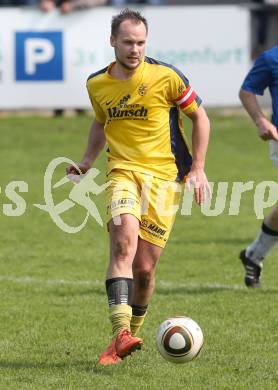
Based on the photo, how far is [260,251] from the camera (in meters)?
9.27

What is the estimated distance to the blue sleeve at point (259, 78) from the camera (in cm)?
880

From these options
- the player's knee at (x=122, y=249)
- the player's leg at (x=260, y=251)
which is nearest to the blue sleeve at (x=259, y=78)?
the player's leg at (x=260, y=251)

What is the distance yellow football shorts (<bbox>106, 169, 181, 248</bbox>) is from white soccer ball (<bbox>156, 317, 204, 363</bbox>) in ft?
2.01

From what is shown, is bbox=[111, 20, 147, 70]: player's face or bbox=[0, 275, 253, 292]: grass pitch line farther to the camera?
bbox=[0, 275, 253, 292]: grass pitch line

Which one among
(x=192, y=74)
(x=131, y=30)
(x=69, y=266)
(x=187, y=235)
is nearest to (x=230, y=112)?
(x=192, y=74)

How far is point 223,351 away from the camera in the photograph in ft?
23.1

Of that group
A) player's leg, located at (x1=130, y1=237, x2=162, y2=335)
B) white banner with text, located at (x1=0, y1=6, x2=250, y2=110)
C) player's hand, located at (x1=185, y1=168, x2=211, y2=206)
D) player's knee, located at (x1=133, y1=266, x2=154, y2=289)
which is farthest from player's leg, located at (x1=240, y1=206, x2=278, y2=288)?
white banner with text, located at (x1=0, y1=6, x2=250, y2=110)

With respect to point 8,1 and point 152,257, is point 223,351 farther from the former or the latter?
point 8,1

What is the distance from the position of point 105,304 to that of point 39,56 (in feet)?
35.1

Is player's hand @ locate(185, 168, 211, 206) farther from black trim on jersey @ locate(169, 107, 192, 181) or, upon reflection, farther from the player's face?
the player's face

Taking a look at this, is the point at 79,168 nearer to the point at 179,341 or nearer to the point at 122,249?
the point at 122,249

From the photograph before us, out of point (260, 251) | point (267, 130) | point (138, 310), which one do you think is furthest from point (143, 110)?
point (260, 251)

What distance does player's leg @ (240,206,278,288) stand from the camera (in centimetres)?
916

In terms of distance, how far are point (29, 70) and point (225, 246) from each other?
8.58m
